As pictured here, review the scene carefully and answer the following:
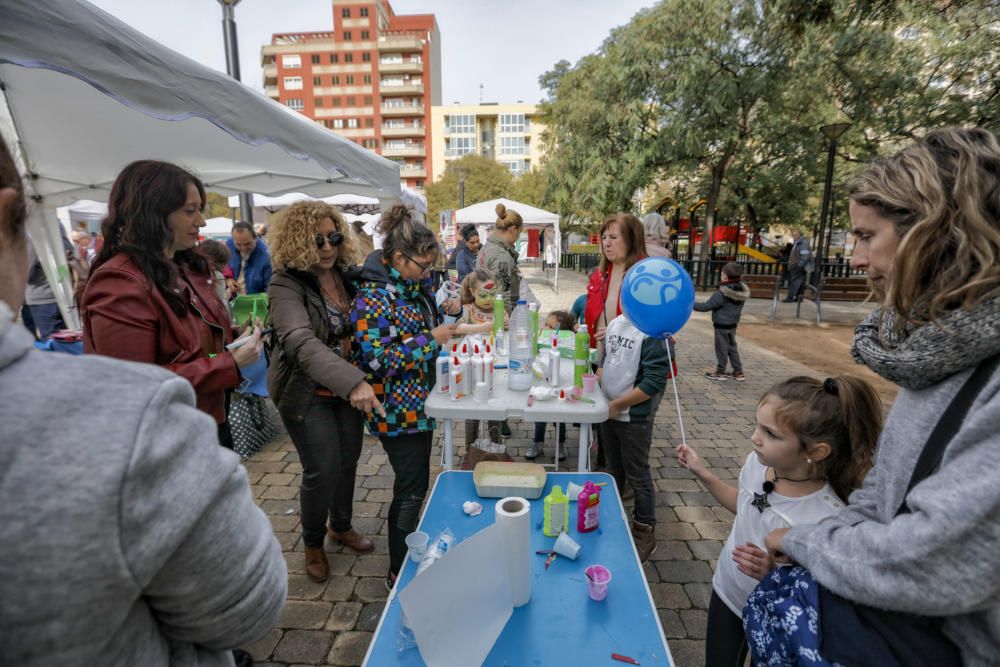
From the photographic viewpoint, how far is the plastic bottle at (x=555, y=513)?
1.74m

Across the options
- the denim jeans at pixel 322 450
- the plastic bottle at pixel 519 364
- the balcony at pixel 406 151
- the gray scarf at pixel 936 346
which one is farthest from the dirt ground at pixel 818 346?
the balcony at pixel 406 151

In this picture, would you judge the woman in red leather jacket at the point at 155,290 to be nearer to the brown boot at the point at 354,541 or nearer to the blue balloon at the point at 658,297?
the brown boot at the point at 354,541

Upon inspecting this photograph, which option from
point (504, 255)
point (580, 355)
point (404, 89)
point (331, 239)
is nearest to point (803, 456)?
point (580, 355)

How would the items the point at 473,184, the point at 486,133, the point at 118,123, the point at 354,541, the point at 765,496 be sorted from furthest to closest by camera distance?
the point at 486,133
the point at 473,184
the point at 118,123
the point at 354,541
the point at 765,496

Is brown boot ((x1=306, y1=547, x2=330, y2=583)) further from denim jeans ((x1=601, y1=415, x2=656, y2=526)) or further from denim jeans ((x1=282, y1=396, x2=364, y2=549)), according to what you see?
denim jeans ((x1=601, y1=415, x2=656, y2=526))

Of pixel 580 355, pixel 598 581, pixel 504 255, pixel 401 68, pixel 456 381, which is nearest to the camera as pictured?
pixel 598 581

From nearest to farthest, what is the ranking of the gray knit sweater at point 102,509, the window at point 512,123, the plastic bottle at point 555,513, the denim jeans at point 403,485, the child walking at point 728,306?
1. the gray knit sweater at point 102,509
2. the plastic bottle at point 555,513
3. the denim jeans at point 403,485
4. the child walking at point 728,306
5. the window at point 512,123

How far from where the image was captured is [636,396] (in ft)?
8.57

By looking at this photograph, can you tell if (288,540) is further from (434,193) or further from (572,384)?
(434,193)

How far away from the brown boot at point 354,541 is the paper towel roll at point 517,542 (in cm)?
180

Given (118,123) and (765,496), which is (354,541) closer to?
(765,496)

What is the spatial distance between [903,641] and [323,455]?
2308 mm

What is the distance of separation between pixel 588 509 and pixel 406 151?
5846 cm

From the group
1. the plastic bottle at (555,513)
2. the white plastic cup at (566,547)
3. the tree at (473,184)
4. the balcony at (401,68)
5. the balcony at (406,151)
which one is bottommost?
the white plastic cup at (566,547)
